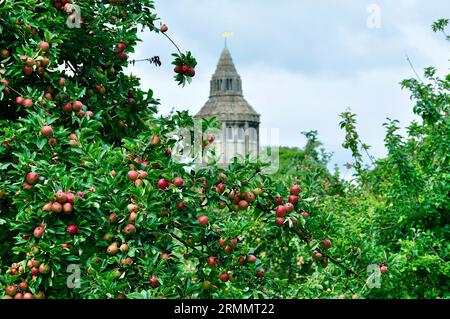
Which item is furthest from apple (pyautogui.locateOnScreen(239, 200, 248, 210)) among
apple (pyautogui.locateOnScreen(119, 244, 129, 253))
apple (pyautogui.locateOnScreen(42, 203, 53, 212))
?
apple (pyautogui.locateOnScreen(42, 203, 53, 212))

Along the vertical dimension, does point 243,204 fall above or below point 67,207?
above

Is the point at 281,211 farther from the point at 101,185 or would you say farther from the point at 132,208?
the point at 101,185

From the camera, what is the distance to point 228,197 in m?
4.57

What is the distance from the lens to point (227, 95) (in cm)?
7681

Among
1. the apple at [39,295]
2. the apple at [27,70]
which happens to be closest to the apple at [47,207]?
the apple at [39,295]

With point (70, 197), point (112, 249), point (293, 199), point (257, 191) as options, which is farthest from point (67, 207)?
point (293, 199)

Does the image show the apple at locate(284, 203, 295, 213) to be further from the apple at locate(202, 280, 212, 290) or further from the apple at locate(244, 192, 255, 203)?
the apple at locate(202, 280, 212, 290)

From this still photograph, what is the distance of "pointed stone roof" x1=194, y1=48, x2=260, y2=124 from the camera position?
75.3 m

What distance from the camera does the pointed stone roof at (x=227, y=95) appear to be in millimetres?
75294

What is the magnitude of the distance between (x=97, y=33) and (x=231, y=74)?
7271 cm

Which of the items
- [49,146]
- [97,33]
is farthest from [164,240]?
[97,33]

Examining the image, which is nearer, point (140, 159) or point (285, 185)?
point (140, 159)

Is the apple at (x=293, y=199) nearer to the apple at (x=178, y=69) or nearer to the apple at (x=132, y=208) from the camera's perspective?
the apple at (x=132, y=208)
